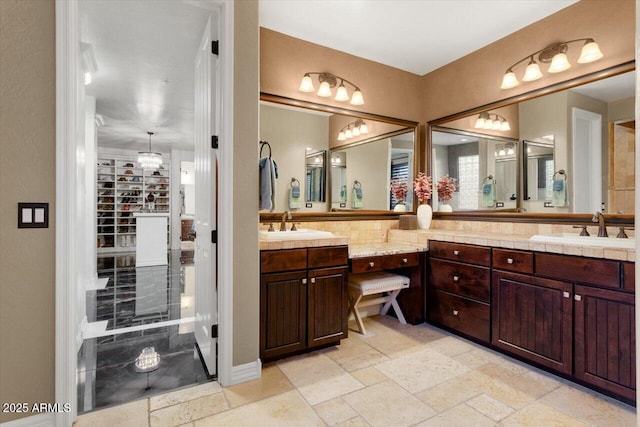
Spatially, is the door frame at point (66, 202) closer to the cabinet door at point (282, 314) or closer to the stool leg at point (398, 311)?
the cabinet door at point (282, 314)

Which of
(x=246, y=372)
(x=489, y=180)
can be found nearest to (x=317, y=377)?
(x=246, y=372)

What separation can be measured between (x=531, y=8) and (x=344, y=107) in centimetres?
174

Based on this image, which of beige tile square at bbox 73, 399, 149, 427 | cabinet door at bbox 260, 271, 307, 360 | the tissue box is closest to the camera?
beige tile square at bbox 73, 399, 149, 427

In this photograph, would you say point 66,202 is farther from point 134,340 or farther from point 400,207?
point 400,207

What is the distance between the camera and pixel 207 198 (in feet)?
7.84

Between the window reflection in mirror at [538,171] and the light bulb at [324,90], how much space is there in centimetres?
190

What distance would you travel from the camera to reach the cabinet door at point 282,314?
2369mm

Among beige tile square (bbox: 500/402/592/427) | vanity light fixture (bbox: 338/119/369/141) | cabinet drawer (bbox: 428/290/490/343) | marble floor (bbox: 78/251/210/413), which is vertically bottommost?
beige tile square (bbox: 500/402/592/427)

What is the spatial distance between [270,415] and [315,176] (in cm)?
206

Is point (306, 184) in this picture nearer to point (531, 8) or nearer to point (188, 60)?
point (188, 60)

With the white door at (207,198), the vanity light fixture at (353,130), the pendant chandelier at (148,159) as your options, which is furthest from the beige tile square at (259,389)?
the pendant chandelier at (148,159)

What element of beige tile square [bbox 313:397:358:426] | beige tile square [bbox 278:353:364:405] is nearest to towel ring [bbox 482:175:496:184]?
beige tile square [bbox 278:353:364:405]

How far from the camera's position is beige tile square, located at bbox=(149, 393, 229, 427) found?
1.82m

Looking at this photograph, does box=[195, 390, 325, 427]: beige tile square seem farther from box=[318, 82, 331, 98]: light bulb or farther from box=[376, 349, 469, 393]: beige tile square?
box=[318, 82, 331, 98]: light bulb
